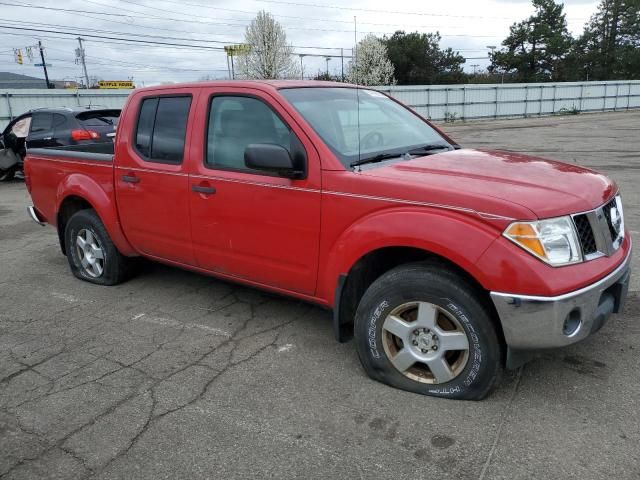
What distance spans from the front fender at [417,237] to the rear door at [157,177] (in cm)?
143

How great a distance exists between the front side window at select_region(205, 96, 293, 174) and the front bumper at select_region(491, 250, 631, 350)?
172 centimetres

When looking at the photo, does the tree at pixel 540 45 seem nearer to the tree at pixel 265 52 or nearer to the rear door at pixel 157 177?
the tree at pixel 265 52

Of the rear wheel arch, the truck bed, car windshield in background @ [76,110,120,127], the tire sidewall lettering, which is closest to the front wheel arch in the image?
the tire sidewall lettering

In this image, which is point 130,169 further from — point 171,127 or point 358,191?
point 358,191

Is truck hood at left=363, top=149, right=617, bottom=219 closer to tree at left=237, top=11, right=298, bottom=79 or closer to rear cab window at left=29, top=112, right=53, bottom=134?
rear cab window at left=29, top=112, right=53, bottom=134

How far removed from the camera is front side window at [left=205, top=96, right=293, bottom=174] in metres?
3.68

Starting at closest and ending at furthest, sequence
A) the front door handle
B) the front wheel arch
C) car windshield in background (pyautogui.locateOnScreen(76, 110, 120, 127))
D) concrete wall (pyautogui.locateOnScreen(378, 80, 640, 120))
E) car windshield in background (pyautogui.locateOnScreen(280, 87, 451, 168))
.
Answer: the front wheel arch
car windshield in background (pyautogui.locateOnScreen(280, 87, 451, 168))
the front door handle
car windshield in background (pyautogui.locateOnScreen(76, 110, 120, 127))
concrete wall (pyautogui.locateOnScreen(378, 80, 640, 120))

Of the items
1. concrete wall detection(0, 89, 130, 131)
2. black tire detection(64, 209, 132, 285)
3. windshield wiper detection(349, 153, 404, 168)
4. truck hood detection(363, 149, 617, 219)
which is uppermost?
concrete wall detection(0, 89, 130, 131)

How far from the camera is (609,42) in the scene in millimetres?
74000

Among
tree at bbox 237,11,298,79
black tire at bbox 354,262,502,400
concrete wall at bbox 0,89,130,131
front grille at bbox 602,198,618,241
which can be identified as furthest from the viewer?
tree at bbox 237,11,298,79

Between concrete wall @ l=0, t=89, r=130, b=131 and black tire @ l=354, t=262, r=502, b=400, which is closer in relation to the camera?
black tire @ l=354, t=262, r=502, b=400

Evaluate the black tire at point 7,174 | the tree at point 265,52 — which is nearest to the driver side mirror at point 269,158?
the black tire at point 7,174

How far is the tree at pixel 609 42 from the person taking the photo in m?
71.5

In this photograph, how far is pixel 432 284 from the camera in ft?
9.57
